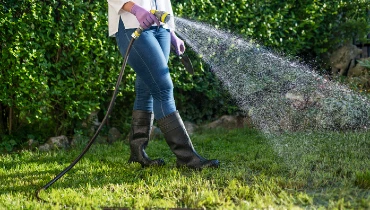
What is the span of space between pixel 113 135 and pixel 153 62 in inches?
89.5

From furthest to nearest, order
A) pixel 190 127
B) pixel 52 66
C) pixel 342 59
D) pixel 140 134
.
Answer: pixel 342 59 → pixel 190 127 → pixel 52 66 → pixel 140 134

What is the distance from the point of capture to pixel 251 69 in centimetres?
585

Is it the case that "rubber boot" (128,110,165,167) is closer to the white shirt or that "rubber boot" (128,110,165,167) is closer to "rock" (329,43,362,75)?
the white shirt

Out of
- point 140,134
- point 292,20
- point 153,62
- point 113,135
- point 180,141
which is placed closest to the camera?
point 153,62

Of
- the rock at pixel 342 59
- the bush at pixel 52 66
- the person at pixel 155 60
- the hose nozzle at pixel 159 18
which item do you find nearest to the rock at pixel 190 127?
the bush at pixel 52 66

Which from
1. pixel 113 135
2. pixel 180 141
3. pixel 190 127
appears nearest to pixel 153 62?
pixel 180 141

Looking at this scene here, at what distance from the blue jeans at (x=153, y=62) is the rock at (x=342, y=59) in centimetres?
368

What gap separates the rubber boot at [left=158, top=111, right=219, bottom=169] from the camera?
3535 mm

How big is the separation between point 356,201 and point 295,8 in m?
3.99

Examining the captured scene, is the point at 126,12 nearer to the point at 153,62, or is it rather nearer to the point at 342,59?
the point at 153,62

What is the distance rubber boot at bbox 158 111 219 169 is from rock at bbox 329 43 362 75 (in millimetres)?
3675

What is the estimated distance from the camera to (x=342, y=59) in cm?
675

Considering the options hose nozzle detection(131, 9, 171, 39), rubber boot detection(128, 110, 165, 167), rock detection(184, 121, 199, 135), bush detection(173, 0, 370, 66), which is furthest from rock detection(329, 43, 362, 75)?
hose nozzle detection(131, 9, 171, 39)

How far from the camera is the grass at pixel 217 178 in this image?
279 centimetres
